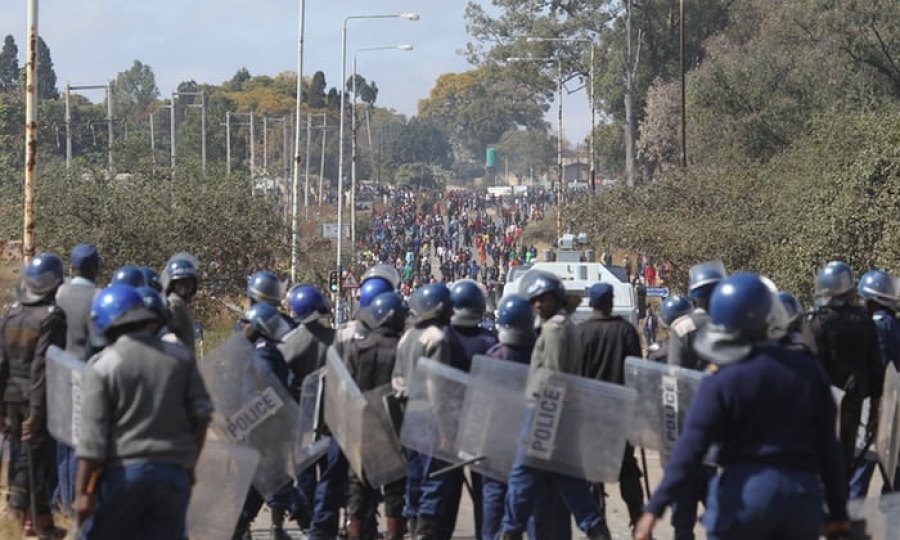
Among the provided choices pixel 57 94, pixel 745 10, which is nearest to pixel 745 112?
pixel 745 10

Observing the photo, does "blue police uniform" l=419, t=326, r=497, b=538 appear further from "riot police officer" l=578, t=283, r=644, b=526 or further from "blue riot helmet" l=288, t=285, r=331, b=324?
"blue riot helmet" l=288, t=285, r=331, b=324

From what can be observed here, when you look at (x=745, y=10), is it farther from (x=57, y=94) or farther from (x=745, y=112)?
(x=57, y=94)

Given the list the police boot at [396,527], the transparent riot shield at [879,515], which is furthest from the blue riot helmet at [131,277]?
the transparent riot shield at [879,515]

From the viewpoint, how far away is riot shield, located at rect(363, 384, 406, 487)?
32.5 ft

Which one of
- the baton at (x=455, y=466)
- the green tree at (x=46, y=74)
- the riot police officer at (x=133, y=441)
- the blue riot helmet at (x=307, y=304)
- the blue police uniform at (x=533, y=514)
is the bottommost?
the blue police uniform at (x=533, y=514)

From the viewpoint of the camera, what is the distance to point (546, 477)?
8945 mm

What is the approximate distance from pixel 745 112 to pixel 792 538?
4901cm

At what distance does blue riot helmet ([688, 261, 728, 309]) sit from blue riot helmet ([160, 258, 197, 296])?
2930 mm

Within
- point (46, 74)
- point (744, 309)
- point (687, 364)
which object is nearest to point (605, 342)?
point (687, 364)

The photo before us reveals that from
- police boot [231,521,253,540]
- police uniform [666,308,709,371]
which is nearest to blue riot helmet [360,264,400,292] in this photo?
police boot [231,521,253,540]

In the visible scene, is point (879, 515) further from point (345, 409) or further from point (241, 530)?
point (241, 530)

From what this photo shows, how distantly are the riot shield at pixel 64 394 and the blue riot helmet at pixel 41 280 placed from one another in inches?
57.0

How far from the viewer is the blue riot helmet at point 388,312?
1023cm

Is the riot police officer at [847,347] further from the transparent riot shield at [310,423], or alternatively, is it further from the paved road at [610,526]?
the transparent riot shield at [310,423]
